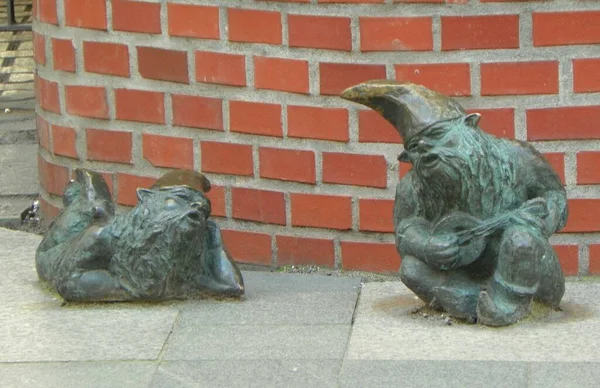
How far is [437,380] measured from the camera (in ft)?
13.5

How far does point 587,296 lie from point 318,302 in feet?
3.13

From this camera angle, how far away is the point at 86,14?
5.65 metres

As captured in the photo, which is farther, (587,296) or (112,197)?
(112,197)

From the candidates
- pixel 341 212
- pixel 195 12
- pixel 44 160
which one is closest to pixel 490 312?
pixel 341 212

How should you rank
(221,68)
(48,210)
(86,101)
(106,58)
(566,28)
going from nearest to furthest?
(566,28) → (221,68) → (106,58) → (86,101) → (48,210)

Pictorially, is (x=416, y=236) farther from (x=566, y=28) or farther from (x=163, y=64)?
(x=163, y=64)

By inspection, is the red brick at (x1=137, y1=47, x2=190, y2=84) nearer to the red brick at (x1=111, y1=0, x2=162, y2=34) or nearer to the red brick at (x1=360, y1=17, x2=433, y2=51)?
the red brick at (x1=111, y1=0, x2=162, y2=34)

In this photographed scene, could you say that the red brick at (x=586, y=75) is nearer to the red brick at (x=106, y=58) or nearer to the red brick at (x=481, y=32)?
the red brick at (x=481, y=32)

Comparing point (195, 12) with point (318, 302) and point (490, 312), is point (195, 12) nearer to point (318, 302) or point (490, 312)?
point (318, 302)

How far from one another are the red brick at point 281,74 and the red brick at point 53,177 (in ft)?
3.62

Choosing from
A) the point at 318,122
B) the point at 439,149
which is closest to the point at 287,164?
the point at 318,122

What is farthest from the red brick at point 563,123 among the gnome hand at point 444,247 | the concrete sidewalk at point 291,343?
the gnome hand at point 444,247

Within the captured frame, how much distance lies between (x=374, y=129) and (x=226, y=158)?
24.3 inches

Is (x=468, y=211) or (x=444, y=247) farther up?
(x=468, y=211)
